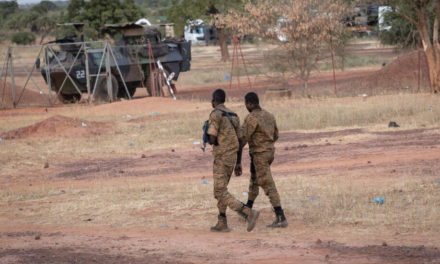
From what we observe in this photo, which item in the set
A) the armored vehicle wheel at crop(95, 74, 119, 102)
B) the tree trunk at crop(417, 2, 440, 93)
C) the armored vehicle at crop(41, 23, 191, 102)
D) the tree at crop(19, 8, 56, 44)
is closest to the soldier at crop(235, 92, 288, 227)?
the tree trunk at crop(417, 2, 440, 93)

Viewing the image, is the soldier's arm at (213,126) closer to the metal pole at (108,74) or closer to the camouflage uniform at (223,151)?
the camouflage uniform at (223,151)

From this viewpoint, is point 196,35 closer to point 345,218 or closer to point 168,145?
point 168,145

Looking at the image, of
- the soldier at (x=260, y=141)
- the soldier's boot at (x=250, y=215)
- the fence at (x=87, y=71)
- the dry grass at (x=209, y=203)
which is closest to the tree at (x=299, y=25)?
the fence at (x=87, y=71)

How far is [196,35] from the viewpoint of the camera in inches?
2840

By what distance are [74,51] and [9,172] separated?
11.9 meters

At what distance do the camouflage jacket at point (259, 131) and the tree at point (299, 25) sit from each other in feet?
47.8

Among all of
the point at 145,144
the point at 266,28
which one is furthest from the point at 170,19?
the point at 145,144

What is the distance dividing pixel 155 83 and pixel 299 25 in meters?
6.36

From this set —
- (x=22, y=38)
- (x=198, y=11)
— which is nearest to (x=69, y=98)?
(x=198, y=11)

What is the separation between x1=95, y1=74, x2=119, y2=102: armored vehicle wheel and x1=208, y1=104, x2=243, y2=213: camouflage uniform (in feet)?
56.9

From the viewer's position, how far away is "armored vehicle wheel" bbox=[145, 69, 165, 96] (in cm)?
2469

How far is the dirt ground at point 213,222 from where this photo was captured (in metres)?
6.36

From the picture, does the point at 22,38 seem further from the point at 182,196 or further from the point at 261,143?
the point at 261,143

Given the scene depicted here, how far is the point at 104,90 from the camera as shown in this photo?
81.1ft
